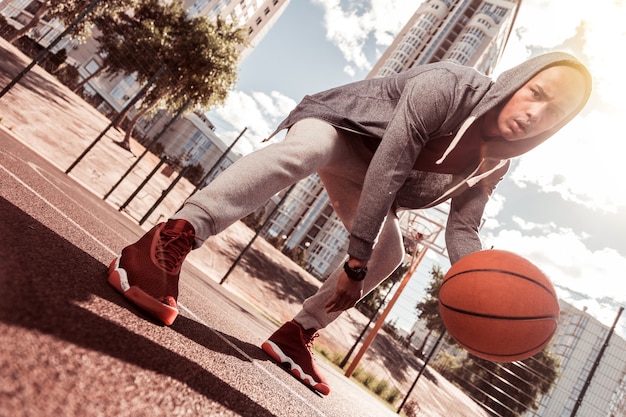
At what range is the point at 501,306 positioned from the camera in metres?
1.58

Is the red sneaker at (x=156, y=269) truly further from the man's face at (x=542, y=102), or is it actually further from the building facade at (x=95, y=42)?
the building facade at (x=95, y=42)

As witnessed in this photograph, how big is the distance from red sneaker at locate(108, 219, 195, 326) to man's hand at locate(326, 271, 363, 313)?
659 mm

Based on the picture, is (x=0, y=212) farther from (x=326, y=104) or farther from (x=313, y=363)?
(x=313, y=363)

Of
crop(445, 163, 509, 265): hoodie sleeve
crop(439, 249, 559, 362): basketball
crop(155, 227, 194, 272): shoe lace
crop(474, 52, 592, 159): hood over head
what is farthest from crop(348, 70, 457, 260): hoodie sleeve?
crop(445, 163, 509, 265): hoodie sleeve

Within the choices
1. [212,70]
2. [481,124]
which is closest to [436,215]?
[481,124]

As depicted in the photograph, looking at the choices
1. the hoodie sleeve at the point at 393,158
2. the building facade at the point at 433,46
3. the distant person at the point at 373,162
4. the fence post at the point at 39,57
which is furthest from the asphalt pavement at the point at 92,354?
the building facade at the point at 433,46

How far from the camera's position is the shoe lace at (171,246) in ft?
4.29

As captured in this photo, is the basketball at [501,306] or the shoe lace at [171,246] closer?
the shoe lace at [171,246]

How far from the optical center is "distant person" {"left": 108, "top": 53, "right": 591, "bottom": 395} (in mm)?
1340

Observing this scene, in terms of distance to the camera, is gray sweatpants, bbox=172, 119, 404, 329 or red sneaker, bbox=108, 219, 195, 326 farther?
gray sweatpants, bbox=172, 119, 404, 329

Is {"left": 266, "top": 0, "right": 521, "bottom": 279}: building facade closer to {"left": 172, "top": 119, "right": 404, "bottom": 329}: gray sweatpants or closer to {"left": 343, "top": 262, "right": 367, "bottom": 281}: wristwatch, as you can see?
{"left": 172, "top": 119, "right": 404, "bottom": 329}: gray sweatpants

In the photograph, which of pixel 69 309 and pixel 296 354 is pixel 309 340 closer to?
pixel 296 354

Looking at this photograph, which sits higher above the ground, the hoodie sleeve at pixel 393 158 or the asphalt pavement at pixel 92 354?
the hoodie sleeve at pixel 393 158

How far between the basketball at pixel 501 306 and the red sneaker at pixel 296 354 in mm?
772
